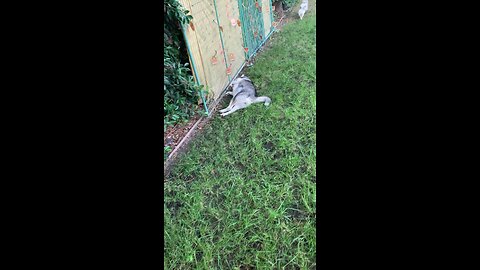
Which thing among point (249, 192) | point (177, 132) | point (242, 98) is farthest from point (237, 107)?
point (249, 192)

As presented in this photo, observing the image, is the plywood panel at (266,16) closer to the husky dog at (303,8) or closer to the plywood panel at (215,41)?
the husky dog at (303,8)

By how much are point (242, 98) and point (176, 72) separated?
906mm

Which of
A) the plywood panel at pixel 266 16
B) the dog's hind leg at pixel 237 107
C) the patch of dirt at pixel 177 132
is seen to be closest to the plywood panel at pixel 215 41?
the dog's hind leg at pixel 237 107

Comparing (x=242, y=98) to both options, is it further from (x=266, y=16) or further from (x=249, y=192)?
(x=266, y=16)

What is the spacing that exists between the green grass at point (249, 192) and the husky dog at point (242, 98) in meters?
0.10

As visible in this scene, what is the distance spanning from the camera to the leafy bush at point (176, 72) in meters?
2.50

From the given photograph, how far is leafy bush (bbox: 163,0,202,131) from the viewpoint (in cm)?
250

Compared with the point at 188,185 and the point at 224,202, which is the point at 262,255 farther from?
the point at 188,185

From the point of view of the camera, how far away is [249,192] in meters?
2.00

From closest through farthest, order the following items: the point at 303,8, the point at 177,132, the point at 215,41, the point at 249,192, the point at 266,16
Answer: the point at 249,192 → the point at 177,132 → the point at 215,41 → the point at 266,16 → the point at 303,8

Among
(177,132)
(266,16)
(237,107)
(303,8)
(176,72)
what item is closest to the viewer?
(176,72)

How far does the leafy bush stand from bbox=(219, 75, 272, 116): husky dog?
43 cm
